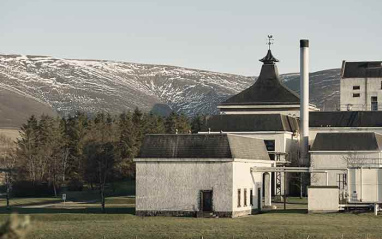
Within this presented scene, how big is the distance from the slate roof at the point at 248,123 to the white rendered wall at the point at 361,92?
3632 cm

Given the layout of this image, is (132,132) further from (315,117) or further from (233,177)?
(233,177)

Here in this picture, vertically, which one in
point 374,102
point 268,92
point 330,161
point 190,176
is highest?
point 374,102

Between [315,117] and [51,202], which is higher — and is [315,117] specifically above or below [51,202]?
above

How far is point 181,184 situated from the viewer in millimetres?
65250

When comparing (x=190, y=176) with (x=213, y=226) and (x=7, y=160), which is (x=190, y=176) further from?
(x=7, y=160)

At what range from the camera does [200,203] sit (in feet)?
212

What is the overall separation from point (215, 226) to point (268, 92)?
5375cm

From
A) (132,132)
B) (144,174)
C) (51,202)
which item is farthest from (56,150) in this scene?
(144,174)

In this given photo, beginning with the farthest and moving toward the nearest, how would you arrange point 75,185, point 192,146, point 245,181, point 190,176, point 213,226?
point 75,185 < point 245,181 < point 192,146 < point 190,176 < point 213,226

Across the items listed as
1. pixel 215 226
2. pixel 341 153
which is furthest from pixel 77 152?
pixel 215 226

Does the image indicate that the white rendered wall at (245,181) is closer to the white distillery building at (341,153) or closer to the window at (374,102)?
the white distillery building at (341,153)

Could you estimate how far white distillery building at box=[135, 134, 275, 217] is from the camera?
64250 mm

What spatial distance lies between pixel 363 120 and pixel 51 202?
32.2 metres

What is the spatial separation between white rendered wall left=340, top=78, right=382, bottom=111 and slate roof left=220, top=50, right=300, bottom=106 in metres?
20.8
